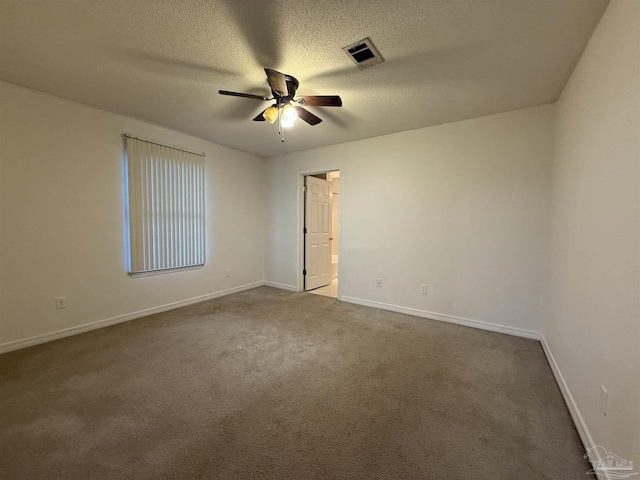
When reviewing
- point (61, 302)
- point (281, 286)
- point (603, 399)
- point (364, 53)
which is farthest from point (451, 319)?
point (61, 302)

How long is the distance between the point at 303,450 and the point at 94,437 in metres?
1.21

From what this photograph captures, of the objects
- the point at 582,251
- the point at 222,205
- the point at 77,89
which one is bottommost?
the point at 582,251

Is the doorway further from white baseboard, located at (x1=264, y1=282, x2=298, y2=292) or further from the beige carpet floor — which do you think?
the beige carpet floor

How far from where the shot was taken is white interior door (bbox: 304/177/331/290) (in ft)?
15.6

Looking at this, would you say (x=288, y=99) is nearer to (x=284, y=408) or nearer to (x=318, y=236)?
(x=284, y=408)

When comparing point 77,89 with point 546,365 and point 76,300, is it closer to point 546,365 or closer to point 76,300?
point 76,300

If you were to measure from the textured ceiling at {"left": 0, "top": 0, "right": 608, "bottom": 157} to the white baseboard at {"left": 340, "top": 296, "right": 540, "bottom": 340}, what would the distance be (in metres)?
2.45

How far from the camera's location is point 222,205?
4.38 m

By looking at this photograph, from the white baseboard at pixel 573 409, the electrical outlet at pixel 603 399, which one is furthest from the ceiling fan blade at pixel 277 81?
the white baseboard at pixel 573 409

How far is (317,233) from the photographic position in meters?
4.99

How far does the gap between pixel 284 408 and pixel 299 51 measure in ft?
8.34

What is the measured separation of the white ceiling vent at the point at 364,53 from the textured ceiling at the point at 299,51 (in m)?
0.05

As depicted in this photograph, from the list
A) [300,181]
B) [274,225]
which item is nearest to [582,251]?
[300,181]

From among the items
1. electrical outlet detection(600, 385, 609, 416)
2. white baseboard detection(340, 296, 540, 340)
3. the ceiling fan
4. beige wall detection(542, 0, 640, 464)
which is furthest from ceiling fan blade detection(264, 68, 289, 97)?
white baseboard detection(340, 296, 540, 340)
